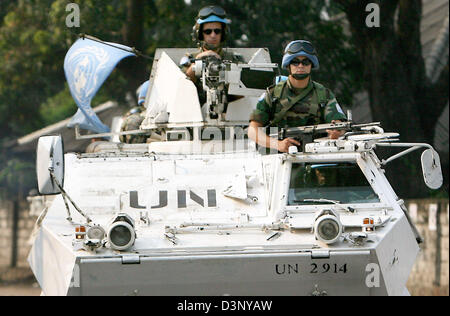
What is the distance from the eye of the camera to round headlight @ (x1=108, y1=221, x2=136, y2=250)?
9883 mm

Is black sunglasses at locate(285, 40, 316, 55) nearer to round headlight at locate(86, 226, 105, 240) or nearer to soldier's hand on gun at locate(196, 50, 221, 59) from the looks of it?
soldier's hand on gun at locate(196, 50, 221, 59)

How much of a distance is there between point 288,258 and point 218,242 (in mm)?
710

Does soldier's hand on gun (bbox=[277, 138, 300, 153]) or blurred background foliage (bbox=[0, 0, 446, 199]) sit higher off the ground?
blurred background foliage (bbox=[0, 0, 446, 199])

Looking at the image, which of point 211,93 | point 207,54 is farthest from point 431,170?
point 207,54

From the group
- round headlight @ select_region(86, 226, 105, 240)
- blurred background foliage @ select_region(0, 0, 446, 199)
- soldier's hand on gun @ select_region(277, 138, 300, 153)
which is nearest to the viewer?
round headlight @ select_region(86, 226, 105, 240)

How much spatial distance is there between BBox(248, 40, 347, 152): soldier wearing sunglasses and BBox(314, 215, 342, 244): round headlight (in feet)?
7.68

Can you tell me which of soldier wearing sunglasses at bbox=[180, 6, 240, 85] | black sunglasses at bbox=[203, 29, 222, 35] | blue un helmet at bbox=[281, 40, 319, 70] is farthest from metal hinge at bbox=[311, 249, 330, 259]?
black sunglasses at bbox=[203, 29, 222, 35]

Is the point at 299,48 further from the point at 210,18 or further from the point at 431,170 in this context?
the point at 431,170

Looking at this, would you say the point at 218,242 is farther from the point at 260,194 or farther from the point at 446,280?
the point at 446,280

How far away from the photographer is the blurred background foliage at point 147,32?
24.7 metres

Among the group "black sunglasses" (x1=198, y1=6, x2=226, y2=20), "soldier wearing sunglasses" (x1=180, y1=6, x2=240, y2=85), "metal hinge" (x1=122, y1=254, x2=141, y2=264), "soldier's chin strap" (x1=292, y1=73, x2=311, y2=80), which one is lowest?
"metal hinge" (x1=122, y1=254, x2=141, y2=264)

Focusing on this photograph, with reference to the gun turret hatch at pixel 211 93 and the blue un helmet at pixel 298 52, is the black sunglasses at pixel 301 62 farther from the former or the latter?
the gun turret hatch at pixel 211 93

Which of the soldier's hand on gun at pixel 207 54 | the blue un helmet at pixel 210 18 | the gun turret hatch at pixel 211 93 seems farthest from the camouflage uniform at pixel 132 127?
the soldier's hand on gun at pixel 207 54
